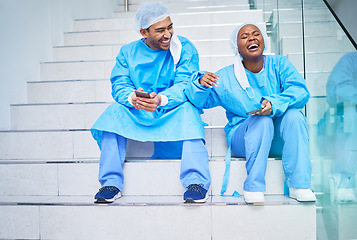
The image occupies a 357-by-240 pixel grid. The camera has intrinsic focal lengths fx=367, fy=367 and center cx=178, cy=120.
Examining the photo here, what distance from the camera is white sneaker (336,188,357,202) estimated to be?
1391mm

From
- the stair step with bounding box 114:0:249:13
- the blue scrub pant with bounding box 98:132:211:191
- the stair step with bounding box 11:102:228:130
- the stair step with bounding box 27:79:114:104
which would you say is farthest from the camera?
the stair step with bounding box 114:0:249:13

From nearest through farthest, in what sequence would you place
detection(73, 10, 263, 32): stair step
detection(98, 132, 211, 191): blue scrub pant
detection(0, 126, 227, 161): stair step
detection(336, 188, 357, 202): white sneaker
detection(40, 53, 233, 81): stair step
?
detection(336, 188, 357, 202): white sneaker, detection(98, 132, 211, 191): blue scrub pant, detection(0, 126, 227, 161): stair step, detection(40, 53, 233, 81): stair step, detection(73, 10, 263, 32): stair step

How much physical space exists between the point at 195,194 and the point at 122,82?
27.9 inches

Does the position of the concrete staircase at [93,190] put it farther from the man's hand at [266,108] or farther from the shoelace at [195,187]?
the man's hand at [266,108]

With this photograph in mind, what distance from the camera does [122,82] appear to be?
6.17 feet

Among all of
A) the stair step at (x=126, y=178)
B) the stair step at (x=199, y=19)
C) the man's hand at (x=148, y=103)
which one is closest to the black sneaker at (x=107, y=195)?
the stair step at (x=126, y=178)

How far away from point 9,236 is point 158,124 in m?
0.83

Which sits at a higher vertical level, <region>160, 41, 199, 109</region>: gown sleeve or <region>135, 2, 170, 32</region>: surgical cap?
<region>135, 2, 170, 32</region>: surgical cap

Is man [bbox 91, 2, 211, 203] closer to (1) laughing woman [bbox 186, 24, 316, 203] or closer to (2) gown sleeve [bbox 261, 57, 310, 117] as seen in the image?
(1) laughing woman [bbox 186, 24, 316, 203]

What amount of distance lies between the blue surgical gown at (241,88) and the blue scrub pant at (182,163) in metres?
0.24

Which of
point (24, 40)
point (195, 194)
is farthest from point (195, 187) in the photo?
point (24, 40)

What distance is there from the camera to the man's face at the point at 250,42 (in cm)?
180

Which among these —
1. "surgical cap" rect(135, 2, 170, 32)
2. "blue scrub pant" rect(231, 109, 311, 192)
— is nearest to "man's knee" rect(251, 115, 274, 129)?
"blue scrub pant" rect(231, 109, 311, 192)

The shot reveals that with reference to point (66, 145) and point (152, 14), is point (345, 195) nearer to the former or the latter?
point (152, 14)
